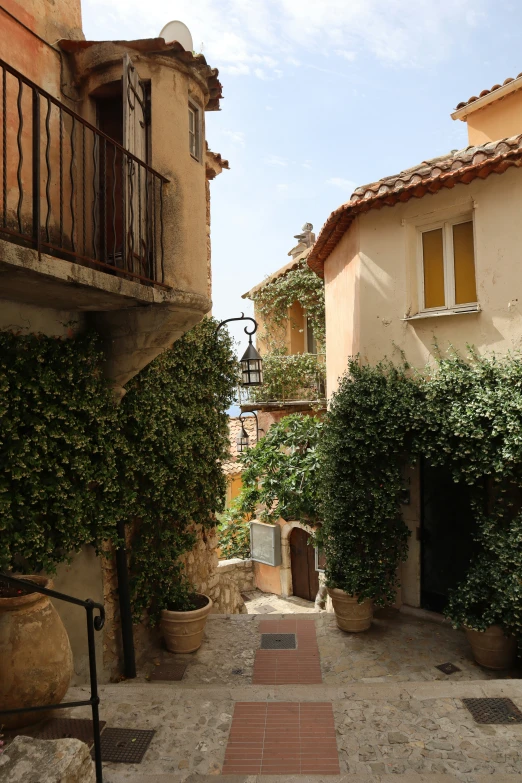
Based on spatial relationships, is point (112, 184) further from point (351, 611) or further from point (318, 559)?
point (318, 559)

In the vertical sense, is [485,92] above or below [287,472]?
above

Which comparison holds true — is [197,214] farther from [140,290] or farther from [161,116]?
[140,290]

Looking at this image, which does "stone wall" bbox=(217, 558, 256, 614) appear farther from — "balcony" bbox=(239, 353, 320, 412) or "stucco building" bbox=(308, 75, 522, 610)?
"balcony" bbox=(239, 353, 320, 412)

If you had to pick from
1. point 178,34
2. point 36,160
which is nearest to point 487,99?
point 178,34

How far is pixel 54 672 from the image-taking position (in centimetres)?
466

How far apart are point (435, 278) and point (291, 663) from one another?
597 centimetres

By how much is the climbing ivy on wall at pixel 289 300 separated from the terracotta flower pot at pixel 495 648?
9983 millimetres

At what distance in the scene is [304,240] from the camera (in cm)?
1916

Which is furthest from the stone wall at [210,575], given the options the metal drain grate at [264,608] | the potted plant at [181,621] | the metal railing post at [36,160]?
the metal railing post at [36,160]

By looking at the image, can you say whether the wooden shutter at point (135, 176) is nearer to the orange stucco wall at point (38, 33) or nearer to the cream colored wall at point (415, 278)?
the orange stucco wall at point (38, 33)

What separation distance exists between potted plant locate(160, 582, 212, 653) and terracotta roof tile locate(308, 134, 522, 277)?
630 cm

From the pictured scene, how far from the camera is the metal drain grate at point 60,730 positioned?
14.7ft

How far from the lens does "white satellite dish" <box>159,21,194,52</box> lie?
22.3 feet

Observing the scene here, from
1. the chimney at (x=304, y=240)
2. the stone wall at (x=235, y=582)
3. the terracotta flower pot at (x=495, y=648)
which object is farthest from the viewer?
the chimney at (x=304, y=240)
